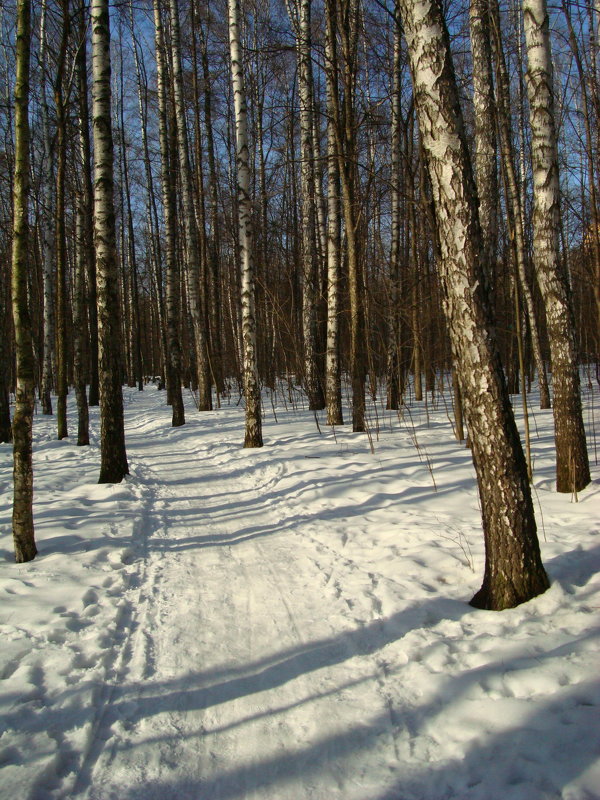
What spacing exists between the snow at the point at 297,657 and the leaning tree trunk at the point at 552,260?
503 mm

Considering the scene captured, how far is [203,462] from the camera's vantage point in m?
8.97

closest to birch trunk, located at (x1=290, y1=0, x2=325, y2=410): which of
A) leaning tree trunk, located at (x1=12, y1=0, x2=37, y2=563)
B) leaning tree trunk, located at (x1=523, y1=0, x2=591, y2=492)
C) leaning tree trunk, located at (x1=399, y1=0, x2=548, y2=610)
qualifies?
leaning tree trunk, located at (x1=523, y1=0, x2=591, y2=492)

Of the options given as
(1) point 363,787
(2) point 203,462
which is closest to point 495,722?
(1) point 363,787

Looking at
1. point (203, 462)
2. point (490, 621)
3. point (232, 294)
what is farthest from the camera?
point (232, 294)

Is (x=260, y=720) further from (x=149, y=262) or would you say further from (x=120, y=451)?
(x=149, y=262)

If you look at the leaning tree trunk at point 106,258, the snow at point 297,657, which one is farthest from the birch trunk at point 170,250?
Result: the snow at point 297,657

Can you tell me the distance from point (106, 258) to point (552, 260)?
5.74m

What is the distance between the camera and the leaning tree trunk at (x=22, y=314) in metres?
4.24

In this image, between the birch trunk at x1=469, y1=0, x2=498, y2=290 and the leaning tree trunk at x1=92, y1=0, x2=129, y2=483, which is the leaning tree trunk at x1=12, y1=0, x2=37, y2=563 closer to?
the leaning tree trunk at x1=92, y1=0, x2=129, y2=483

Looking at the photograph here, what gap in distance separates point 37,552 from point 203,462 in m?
4.52

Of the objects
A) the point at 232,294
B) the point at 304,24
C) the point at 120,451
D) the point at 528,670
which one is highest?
the point at 304,24

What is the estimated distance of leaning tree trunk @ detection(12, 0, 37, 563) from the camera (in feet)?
13.9

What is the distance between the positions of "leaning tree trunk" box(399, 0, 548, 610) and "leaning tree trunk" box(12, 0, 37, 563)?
330cm

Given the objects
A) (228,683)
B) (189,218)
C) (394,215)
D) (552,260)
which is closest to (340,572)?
(228,683)
